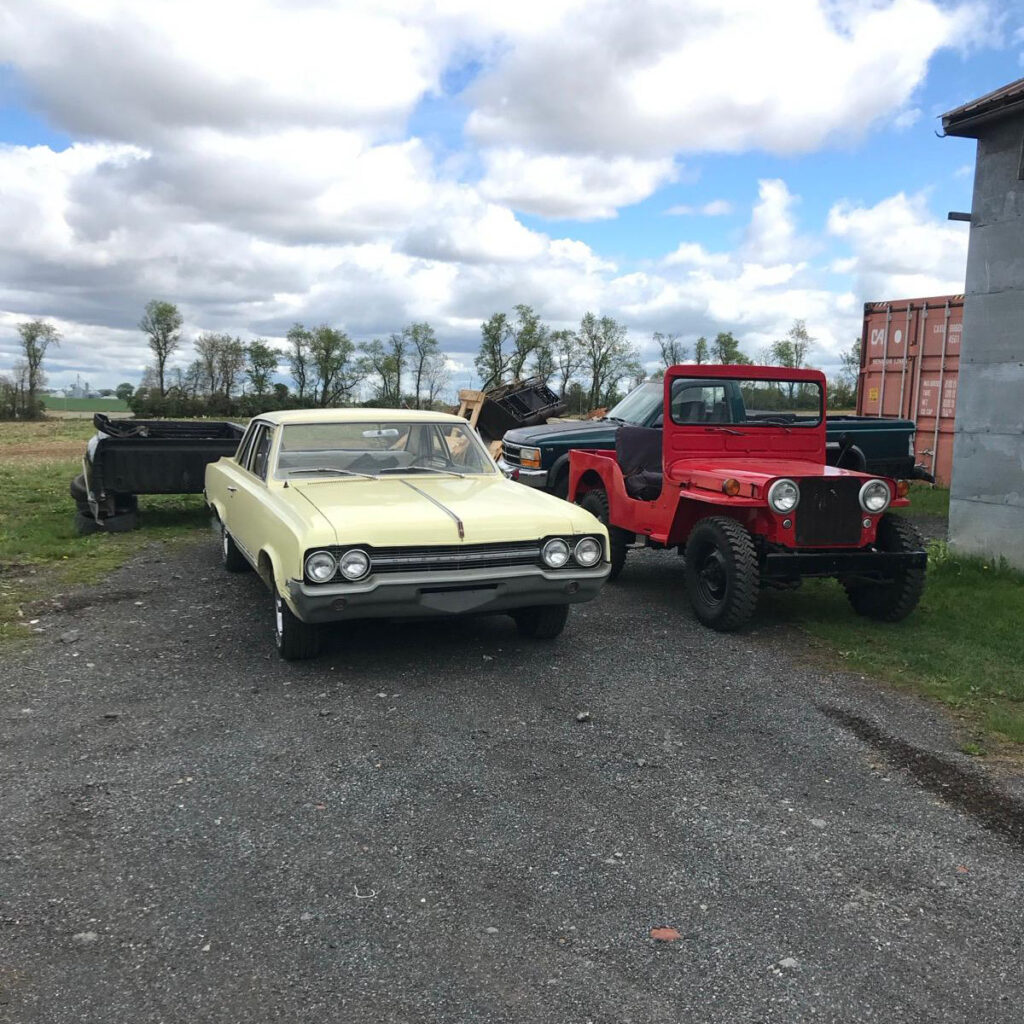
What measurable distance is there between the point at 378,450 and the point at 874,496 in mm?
3489

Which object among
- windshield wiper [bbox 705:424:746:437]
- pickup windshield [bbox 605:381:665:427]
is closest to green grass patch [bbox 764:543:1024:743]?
windshield wiper [bbox 705:424:746:437]

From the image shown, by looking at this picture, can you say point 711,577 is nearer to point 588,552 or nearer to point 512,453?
point 588,552

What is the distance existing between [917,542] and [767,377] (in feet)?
6.13

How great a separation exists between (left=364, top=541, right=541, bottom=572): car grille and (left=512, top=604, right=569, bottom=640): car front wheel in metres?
0.69

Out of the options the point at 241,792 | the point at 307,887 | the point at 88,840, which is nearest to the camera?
the point at 307,887

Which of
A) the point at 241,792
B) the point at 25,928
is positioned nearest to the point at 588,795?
the point at 241,792

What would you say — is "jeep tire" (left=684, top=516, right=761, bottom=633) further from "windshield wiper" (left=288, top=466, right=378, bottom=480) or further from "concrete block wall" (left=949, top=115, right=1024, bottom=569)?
"concrete block wall" (left=949, top=115, right=1024, bottom=569)

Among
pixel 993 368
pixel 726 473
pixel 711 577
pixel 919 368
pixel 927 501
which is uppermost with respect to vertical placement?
Result: pixel 919 368

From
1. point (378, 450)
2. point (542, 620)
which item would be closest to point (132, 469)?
point (378, 450)

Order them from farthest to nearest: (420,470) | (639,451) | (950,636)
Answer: (639,451) → (420,470) → (950,636)

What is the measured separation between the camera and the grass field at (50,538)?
7.68 metres

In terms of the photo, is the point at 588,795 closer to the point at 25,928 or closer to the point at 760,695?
the point at 760,695

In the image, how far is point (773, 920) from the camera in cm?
303

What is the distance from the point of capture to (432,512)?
5523 millimetres
